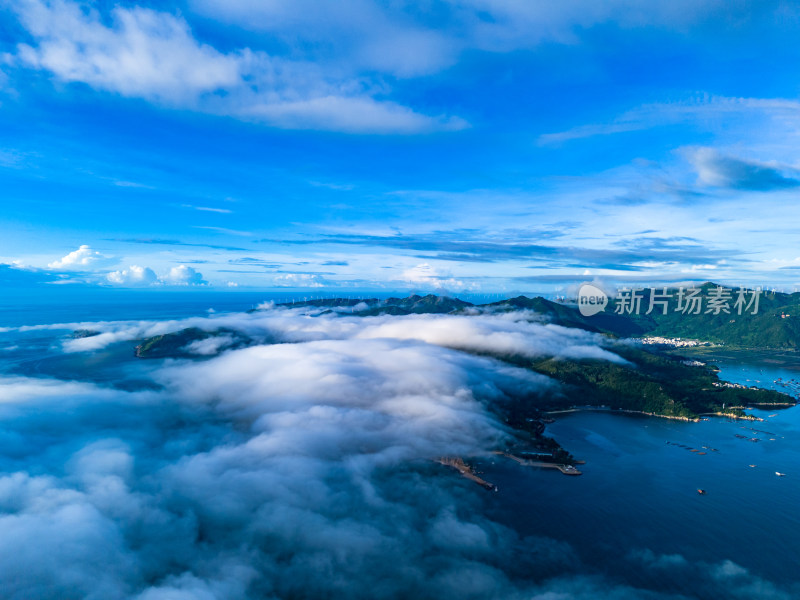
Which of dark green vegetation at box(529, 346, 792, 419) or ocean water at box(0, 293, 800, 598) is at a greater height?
dark green vegetation at box(529, 346, 792, 419)

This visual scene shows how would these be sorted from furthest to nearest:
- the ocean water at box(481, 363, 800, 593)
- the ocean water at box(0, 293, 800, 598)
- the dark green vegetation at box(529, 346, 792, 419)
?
the dark green vegetation at box(529, 346, 792, 419), the ocean water at box(481, 363, 800, 593), the ocean water at box(0, 293, 800, 598)

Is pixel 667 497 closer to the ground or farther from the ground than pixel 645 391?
closer to the ground

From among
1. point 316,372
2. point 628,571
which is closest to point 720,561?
point 628,571

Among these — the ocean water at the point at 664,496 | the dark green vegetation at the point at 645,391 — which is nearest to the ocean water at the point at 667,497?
the ocean water at the point at 664,496

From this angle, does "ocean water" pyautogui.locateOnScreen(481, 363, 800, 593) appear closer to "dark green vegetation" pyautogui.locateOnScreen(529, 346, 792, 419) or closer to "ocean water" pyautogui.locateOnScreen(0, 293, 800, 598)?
"ocean water" pyautogui.locateOnScreen(0, 293, 800, 598)

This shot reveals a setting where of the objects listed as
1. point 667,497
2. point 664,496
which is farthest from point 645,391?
point 667,497

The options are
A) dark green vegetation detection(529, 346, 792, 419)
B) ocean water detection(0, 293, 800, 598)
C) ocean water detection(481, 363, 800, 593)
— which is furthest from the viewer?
dark green vegetation detection(529, 346, 792, 419)

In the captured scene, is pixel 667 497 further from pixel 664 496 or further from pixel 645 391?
pixel 645 391

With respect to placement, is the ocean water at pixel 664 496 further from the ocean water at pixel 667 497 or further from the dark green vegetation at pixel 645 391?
the dark green vegetation at pixel 645 391

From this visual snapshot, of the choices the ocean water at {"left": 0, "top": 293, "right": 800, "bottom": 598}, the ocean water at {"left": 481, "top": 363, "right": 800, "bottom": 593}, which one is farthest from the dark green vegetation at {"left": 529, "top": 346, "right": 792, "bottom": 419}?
the ocean water at {"left": 481, "top": 363, "right": 800, "bottom": 593}

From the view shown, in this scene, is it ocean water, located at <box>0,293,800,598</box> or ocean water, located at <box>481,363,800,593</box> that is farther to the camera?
ocean water, located at <box>481,363,800,593</box>
